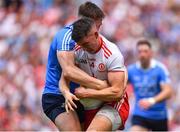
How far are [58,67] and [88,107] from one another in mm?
586

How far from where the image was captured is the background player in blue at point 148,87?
43.3 ft

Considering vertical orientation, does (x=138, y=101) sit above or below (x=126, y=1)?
below

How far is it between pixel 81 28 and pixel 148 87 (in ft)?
15.8

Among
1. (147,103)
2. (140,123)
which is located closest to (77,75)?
(147,103)

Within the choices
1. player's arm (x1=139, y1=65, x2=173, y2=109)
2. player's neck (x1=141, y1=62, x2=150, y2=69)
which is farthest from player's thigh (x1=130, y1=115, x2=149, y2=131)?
player's neck (x1=141, y1=62, x2=150, y2=69)

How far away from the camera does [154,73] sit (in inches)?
523

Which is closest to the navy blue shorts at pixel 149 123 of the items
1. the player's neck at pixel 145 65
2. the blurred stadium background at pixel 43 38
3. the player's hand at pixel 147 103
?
the player's hand at pixel 147 103

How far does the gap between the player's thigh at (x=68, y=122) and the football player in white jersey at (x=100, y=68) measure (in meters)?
0.16

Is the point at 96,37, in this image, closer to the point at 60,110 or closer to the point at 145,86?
the point at 60,110

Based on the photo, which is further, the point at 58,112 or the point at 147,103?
the point at 147,103

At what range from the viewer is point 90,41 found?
862 cm

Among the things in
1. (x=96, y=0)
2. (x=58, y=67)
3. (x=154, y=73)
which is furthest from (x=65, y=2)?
(x=58, y=67)

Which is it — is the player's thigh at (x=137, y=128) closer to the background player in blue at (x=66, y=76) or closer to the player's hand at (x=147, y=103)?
the player's hand at (x=147, y=103)

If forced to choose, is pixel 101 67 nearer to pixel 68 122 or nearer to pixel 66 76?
pixel 66 76
